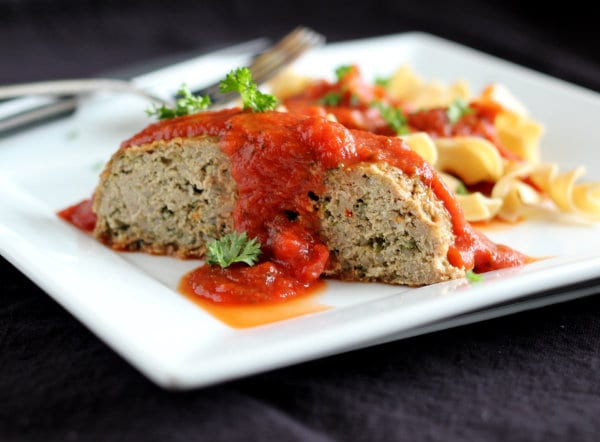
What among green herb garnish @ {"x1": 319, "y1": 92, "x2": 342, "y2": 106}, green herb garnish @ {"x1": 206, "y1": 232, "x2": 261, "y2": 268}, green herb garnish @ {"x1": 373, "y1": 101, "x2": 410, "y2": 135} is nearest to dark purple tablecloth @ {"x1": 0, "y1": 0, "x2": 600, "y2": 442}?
green herb garnish @ {"x1": 206, "y1": 232, "x2": 261, "y2": 268}

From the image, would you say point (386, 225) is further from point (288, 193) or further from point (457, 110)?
point (457, 110)

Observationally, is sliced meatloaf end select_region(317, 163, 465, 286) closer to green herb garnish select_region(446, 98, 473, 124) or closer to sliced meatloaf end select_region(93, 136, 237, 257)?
sliced meatloaf end select_region(93, 136, 237, 257)

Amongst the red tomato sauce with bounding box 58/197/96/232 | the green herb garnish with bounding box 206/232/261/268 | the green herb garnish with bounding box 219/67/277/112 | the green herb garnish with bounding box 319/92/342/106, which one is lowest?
the red tomato sauce with bounding box 58/197/96/232

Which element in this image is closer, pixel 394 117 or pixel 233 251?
pixel 233 251

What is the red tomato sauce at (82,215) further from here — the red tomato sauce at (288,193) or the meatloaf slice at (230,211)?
the red tomato sauce at (288,193)

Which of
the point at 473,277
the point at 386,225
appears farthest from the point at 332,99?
the point at 473,277
